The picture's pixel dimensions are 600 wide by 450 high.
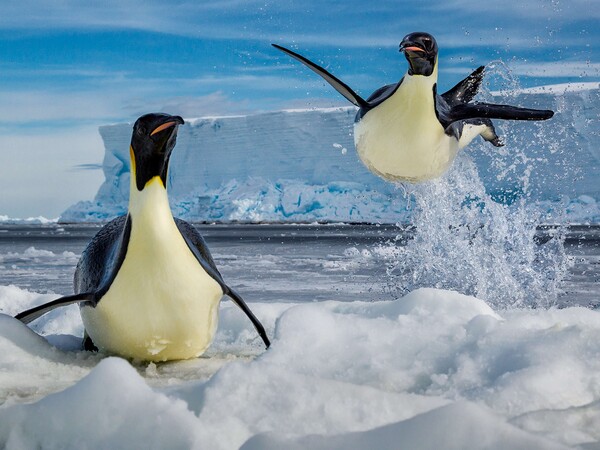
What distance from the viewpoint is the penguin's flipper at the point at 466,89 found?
577 cm

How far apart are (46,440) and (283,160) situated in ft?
127

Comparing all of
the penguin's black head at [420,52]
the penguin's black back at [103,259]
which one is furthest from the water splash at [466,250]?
the penguin's black back at [103,259]

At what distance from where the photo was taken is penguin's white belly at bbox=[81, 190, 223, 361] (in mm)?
3057

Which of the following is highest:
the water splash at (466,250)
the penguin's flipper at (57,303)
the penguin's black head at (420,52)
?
the penguin's black head at (420,52)

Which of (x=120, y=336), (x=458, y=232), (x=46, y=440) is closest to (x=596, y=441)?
(x=46, y=440)

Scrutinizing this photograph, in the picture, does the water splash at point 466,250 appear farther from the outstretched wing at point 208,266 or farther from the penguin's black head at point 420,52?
the outstretched wing at point 208,266

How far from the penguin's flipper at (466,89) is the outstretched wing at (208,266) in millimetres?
2853

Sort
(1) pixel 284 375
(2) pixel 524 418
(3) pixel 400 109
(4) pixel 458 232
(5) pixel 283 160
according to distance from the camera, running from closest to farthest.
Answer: (2) pixel 524 418 → (1) pixel 284 375 → (3) pixel 400 109 → (4) pixel 458 232 → (5) pixel 283 160

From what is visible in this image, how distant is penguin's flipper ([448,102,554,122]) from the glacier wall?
30.0 metres

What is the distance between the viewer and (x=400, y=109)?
188 inches

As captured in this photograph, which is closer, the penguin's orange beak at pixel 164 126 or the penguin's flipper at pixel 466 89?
the penguin's orange beak at pixel 164 126

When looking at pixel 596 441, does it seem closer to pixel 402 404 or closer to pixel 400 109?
pixel 402 404

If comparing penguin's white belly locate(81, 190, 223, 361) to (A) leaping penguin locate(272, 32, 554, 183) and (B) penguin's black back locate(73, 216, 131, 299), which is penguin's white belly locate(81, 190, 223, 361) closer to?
(B) penguin's black back locate(73, 216, 131, 299)

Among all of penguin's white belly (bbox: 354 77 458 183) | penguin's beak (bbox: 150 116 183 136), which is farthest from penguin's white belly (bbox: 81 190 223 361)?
penguin's white belly (bbox: 354 77 458 183)
